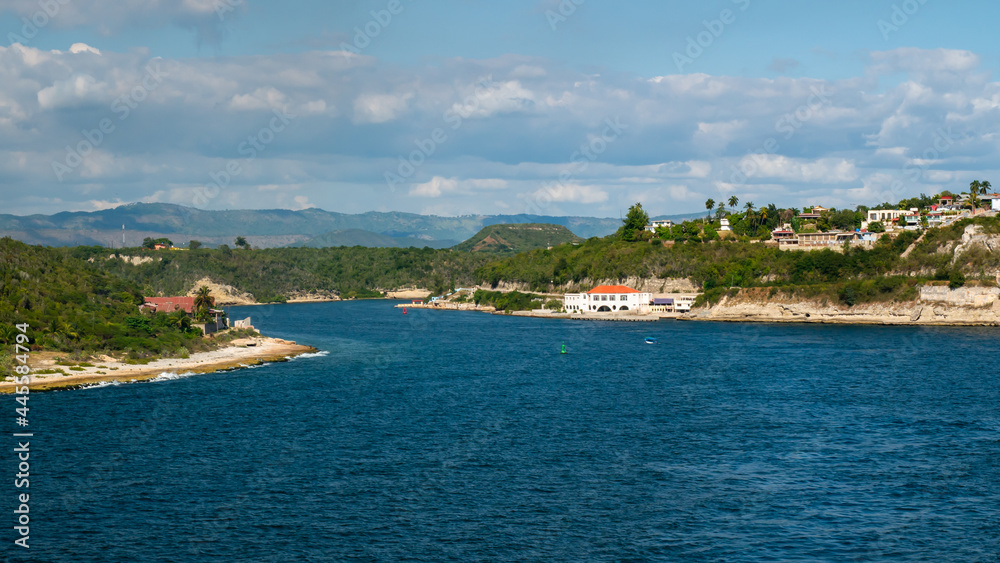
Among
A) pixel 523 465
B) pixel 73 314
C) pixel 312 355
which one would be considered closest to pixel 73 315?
pixel 73 314

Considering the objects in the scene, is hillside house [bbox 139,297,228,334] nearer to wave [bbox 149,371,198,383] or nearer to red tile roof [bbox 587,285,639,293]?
wave [bbox 149,371,198,383]

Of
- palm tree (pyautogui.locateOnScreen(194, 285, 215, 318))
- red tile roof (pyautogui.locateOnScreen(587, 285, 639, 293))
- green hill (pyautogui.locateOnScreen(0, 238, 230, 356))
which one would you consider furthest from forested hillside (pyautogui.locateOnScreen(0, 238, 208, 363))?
red tile roof (pyautogui.locateOnScreen(587, 285, 639, 293))

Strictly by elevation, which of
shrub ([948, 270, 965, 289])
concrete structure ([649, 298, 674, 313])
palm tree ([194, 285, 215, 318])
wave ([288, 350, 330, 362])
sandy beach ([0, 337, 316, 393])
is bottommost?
wave ([288, 350, 330, 362])

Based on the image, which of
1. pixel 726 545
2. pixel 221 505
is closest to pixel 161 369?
pixel 221 505

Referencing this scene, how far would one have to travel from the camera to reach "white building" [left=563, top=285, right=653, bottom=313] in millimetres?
176750

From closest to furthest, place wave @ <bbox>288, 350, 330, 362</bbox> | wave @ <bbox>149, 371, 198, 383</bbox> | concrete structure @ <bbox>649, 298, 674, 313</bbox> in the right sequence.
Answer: wave @ <bbox>149, 371, 198, 383</bbox> < wave @ <bbox>288, 350, 330, 362</bbox> < concrete structure @ <bbox>649, 298, 674, 313</bbox>

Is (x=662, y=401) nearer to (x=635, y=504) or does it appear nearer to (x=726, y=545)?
(x=635, y=504)

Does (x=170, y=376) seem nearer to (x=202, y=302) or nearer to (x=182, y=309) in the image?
(x=182, y=309)

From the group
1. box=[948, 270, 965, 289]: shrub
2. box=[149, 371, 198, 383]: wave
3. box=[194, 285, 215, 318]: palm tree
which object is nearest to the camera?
box=[149, 371, 198, 383]: wave

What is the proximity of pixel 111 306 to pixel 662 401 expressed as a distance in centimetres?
6944

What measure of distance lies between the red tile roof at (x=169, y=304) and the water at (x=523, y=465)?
3877cm

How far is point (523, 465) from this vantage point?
47906 mm

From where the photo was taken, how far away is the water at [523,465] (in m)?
35.8

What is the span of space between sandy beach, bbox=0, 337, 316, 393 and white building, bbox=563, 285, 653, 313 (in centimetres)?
8544
